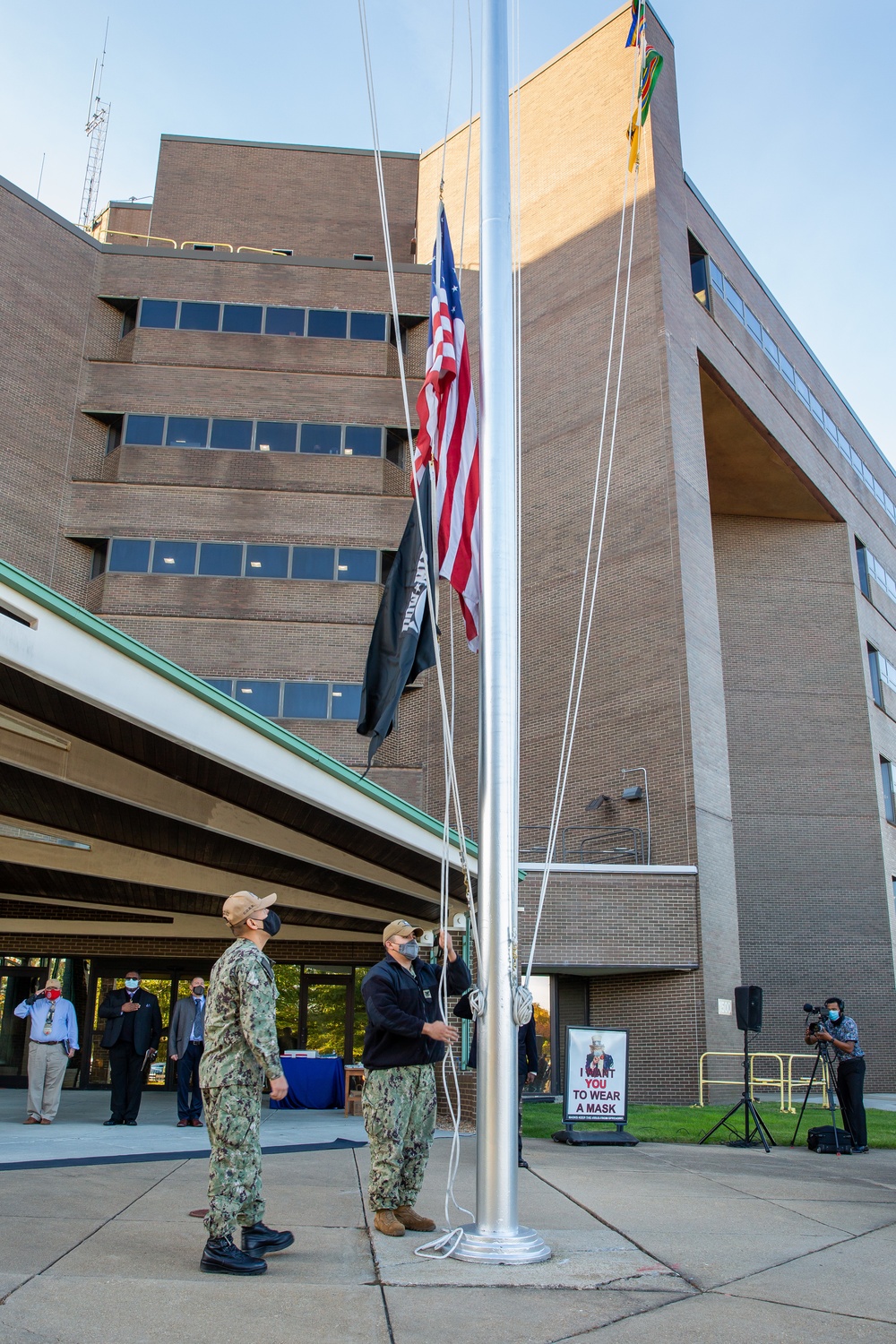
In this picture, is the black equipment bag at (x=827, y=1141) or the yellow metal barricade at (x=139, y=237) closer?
the black equipment bag at (x=827, y=1141)

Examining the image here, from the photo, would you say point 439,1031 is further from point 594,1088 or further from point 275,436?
point 275,436

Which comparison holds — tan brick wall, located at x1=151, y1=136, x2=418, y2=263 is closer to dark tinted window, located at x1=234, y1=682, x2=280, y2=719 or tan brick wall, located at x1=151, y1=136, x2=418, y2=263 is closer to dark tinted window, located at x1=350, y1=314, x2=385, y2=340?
dark tinted window, located at x1=350, y1=314, x2=385, y2=340

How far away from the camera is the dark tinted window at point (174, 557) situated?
28750 millimetres

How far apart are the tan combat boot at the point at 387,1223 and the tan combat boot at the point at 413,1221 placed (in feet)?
0.11

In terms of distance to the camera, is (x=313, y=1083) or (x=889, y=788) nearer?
(x=313, y=1083)

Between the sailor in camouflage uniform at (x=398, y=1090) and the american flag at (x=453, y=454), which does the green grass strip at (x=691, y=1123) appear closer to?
the sailor in camouflage uniform at (x=398, y=1090)

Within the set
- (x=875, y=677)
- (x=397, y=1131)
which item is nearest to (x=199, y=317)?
(x=875, y=677)

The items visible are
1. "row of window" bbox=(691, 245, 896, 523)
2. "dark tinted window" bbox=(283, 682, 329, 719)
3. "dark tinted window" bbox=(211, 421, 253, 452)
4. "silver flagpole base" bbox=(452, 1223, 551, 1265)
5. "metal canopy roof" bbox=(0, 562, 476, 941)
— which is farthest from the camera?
"row of window" bbox=(691, 245, 896, 523)

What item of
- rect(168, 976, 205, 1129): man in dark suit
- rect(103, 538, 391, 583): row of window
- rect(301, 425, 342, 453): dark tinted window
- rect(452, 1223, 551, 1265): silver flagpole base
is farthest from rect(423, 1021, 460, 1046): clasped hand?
rect(301, 425, 342, 453): dark tinted window

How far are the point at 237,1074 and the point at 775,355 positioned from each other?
113 feet

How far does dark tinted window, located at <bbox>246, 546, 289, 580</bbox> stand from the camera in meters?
28.9

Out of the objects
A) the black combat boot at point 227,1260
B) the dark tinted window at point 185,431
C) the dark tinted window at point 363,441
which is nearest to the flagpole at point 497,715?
the black combat boot at point 227,1260

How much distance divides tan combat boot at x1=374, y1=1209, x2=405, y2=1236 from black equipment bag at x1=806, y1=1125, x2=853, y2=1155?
823 centimetres

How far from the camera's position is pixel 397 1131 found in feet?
19.8
